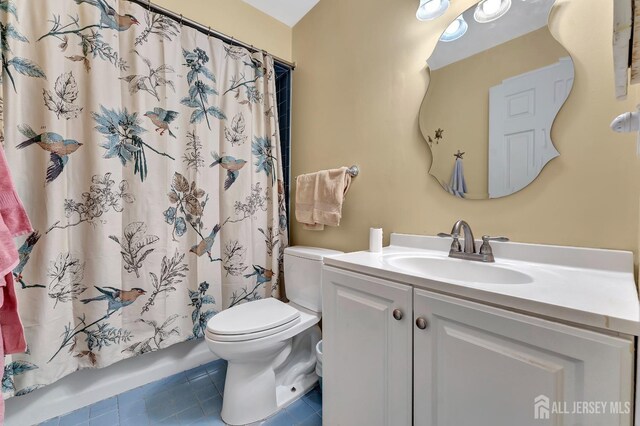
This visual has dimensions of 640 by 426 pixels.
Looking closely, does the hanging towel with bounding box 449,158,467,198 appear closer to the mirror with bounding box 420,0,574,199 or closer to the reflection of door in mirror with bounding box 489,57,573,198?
the mirror with bounding box 420,0,574,199

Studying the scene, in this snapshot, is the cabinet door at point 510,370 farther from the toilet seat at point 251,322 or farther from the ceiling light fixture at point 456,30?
the ceiling light fixture at point 456,30

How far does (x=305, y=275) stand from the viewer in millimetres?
1499

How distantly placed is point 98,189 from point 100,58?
0.63 m

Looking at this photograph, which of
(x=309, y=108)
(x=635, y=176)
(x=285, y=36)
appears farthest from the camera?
(x=285, y=36)

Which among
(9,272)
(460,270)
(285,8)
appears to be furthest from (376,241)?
(285,8)

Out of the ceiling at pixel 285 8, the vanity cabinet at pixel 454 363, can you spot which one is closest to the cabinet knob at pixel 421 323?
the vanity cabinet at pixel 454 363

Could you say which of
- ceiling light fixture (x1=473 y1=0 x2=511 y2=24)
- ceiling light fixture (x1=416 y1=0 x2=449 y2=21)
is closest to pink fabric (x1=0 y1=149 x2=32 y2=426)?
ceiling light fixture (x1=416 y1=0 x2=449 y2=21)

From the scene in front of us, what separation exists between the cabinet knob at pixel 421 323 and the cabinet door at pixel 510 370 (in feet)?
0.03

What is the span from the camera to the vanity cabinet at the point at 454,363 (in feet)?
1.61

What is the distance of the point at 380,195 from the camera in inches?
54.6

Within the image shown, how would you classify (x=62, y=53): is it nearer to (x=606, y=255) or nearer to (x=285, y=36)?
(x=285, y=36)

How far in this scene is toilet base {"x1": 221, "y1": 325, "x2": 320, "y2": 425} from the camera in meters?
1.17

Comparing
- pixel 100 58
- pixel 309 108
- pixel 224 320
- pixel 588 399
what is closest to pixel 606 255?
pixel 588 399

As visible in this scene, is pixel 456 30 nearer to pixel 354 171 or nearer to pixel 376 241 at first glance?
pixel 354 171
